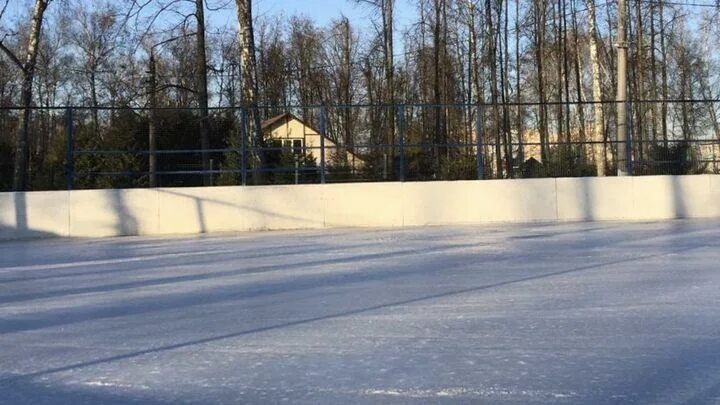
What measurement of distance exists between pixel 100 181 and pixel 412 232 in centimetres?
1143

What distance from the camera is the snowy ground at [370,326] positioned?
493 cm

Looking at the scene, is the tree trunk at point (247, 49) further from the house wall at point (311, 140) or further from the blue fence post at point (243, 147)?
the blue fence post at point (243, 147)

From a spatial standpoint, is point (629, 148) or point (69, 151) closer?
point (69, 151)

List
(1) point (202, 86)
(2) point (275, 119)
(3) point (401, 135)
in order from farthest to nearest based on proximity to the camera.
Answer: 1. (1) point (202, 86)
2. (2) point (275, 119)
3. (3) point (401, 135)

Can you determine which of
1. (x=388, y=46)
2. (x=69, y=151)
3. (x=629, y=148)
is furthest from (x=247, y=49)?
(x=388, y=46)

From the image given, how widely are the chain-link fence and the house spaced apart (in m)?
0.05

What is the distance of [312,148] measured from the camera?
1950 centimetres

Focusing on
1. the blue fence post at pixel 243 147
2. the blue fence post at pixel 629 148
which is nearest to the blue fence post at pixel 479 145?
the blue fence post at pixel 629 148

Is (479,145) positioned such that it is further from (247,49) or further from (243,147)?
(247,49)

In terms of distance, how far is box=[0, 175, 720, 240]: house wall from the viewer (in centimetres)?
1672

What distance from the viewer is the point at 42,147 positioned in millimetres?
25406

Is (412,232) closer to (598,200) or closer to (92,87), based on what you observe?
(598,200)

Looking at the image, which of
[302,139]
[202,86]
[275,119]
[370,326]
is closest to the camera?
[370,326]

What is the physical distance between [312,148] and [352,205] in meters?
2.62
